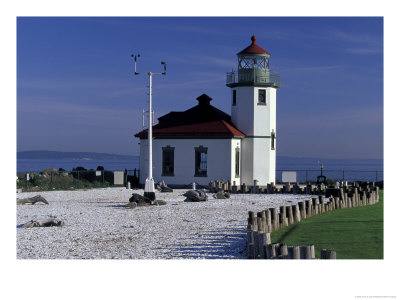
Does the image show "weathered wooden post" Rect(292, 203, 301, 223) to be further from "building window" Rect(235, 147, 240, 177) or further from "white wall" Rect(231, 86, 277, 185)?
"white wall" Rect(231, 86, 277, 185)

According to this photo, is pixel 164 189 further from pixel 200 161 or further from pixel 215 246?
pixel 215 246

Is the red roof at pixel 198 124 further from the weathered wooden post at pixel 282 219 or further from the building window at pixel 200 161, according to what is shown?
the weathered wooden post at pixel 282 219

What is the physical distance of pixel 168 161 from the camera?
105 feet

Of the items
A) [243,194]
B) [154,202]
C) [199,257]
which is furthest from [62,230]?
[243,194]

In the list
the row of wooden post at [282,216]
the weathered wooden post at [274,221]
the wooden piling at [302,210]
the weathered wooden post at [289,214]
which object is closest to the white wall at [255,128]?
the row of wooden post at [282,216]

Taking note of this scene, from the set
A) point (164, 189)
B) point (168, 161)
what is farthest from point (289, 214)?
point (168, 161)

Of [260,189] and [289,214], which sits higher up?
[289,214]

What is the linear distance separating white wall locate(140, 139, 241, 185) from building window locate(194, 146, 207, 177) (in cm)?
17

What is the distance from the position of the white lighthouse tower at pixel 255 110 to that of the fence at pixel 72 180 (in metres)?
6.61

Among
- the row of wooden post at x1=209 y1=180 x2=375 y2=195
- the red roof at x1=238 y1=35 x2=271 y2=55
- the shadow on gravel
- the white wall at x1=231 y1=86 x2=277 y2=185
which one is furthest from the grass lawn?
the red roof at x1=238 y1=35 x2=271 y2=55

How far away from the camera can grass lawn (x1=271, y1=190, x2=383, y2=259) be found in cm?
1091

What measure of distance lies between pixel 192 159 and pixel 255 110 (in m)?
4.32

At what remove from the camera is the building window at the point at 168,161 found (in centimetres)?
3191
